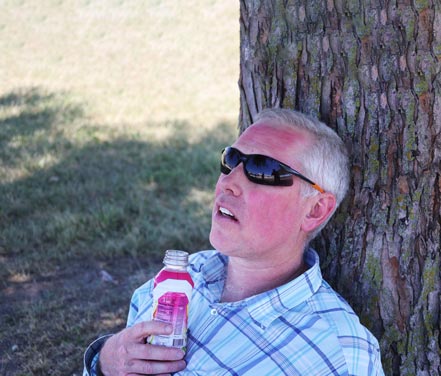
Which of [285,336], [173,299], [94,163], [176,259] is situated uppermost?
[176,259]

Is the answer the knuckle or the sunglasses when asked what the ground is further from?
the sunglasses

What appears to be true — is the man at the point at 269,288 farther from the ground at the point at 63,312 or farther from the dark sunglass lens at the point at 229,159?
the ground at the point at 63,312

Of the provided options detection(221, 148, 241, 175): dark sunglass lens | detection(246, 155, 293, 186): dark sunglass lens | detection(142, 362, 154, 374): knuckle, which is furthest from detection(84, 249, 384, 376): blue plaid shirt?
detection(221, 148, 241, 175): dark sunglass lens

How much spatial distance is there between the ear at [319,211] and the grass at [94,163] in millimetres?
1952

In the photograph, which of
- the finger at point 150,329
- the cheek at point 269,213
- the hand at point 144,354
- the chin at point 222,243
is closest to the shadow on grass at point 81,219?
the hand at point 144,354

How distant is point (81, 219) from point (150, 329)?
3.67 m

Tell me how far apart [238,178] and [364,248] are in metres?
0.55

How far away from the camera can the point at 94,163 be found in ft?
24.0

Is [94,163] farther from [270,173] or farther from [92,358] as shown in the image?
[270,173]

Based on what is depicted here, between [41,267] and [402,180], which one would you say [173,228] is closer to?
[41,267]

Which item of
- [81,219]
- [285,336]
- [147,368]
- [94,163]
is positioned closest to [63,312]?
[81,219]

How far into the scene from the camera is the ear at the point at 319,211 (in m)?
2.47

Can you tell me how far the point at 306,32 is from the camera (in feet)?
8.48

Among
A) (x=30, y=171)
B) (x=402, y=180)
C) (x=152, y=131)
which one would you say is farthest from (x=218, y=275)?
(x=152, y=131)
